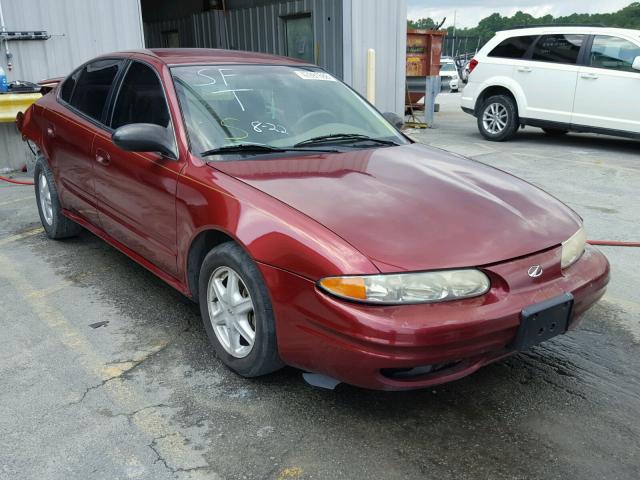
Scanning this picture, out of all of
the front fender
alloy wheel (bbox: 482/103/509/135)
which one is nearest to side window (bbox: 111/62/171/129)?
the front fender

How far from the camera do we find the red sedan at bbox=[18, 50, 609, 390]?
239 cm

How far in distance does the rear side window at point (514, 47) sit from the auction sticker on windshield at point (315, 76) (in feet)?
23.7

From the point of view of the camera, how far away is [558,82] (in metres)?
9.80

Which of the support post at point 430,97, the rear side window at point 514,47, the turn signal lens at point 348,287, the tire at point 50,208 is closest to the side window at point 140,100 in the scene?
the tire at point 50,208

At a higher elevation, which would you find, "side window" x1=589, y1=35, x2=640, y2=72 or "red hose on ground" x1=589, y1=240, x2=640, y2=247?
"side window" x1=589, y1=35, x2=640, y2=72

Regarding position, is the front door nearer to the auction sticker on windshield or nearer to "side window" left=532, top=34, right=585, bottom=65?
the auction sticker on windshield

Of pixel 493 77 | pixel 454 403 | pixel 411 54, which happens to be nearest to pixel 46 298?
pixel 454 403

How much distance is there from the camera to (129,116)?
3.87 meters

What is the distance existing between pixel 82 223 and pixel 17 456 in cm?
243

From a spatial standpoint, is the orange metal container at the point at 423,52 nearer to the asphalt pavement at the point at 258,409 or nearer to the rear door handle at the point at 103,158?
the asphalt pavement at the point at 258,409

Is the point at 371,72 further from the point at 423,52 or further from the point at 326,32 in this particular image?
the point at 423,52

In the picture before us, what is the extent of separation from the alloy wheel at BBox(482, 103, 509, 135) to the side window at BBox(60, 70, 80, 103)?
7.73 meters

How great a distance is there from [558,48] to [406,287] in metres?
8.99

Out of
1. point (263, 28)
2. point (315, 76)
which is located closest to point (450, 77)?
point (263, 28)
